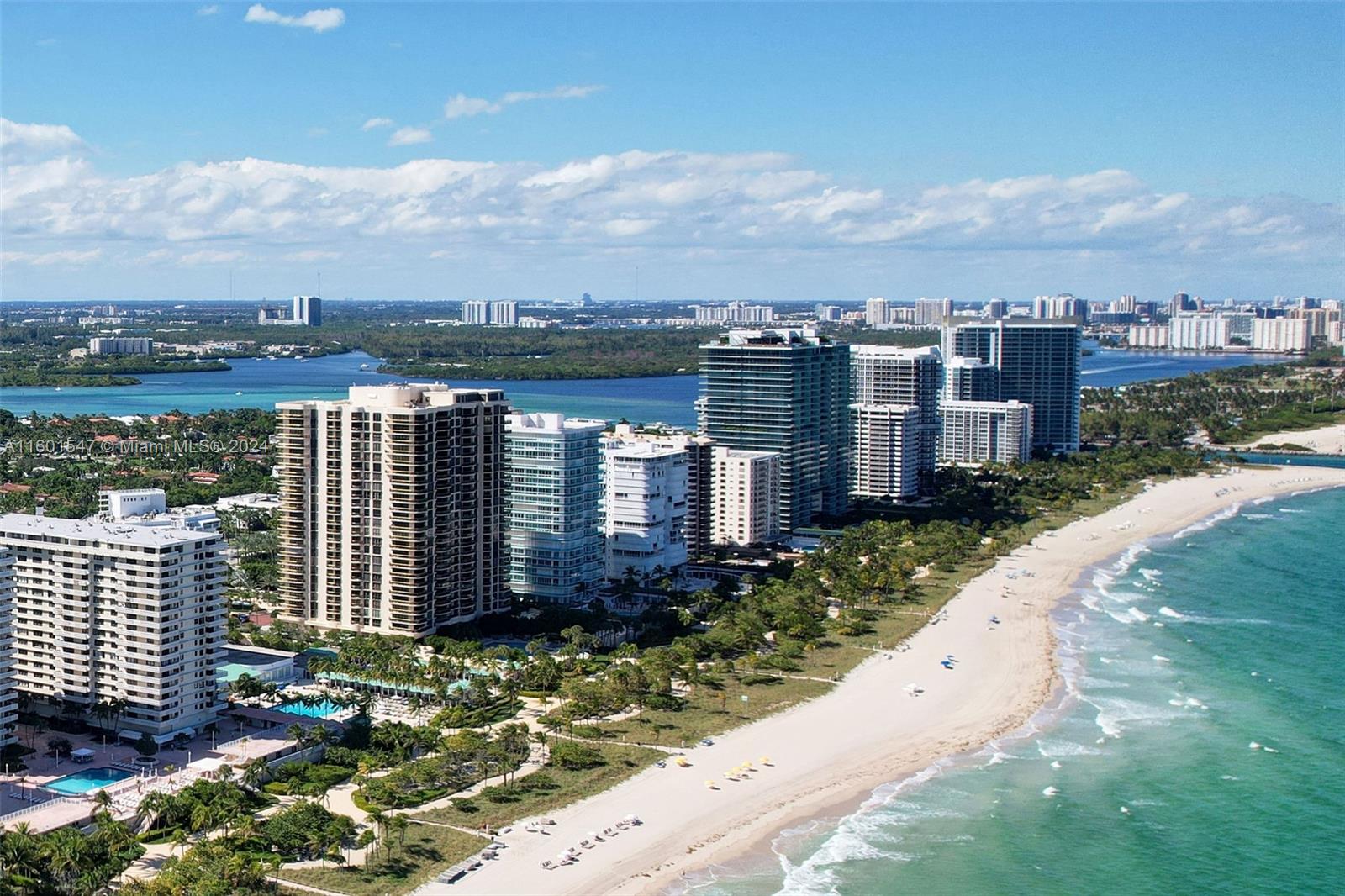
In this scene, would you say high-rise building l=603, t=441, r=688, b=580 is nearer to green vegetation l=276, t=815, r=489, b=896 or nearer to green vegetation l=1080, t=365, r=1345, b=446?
green vegetation l=276, t=815, r=489, b=896

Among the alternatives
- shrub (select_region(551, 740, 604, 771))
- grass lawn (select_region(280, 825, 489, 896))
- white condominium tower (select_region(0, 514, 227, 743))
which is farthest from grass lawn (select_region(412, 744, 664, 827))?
white condominium tower (select_region(0, 514, 227, 743))

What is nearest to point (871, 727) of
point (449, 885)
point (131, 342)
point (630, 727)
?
point (630, 727)

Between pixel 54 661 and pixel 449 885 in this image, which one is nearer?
pixel 449 885

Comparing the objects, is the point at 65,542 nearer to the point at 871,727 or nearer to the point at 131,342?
the point at 871,727

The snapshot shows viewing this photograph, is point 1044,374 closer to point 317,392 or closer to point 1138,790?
point 1138,790

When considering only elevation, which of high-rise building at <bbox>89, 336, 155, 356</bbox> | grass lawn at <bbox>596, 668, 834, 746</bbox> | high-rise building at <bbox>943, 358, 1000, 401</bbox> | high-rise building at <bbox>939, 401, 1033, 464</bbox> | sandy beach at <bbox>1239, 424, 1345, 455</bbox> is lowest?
grass lawn at <bbox>596, 668, 834, 746</bbox>

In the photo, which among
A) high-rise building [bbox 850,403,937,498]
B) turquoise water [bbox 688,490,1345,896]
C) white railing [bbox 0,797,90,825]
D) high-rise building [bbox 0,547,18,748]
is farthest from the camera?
high-rise building [bbox 850,403,937,498]

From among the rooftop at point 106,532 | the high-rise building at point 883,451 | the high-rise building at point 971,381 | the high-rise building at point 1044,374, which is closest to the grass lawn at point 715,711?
the rooftop at point 106,532
